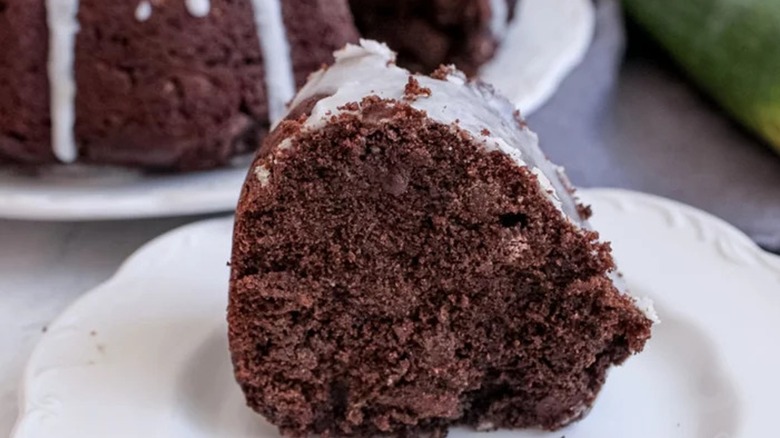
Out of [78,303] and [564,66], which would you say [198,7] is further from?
[564,66]

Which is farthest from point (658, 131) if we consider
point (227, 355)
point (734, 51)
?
point (227, 355)

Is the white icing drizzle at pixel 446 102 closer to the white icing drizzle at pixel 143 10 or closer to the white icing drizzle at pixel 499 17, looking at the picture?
the white icing drizzle at pixel 143 10

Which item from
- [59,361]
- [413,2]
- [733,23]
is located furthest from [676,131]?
[59,361]

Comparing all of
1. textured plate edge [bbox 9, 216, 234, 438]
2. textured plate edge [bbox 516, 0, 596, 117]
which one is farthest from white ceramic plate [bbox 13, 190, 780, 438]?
textured plate edge [bbox 516, 0, 596, 117]

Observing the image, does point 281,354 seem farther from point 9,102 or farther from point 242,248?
point 9,102

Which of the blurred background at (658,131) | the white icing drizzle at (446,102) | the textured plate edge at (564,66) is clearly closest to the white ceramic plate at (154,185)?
the textured plate edge at (564,66)
